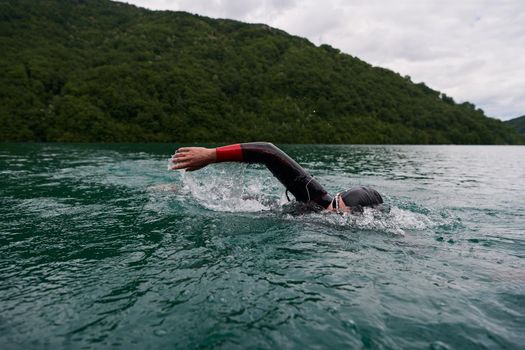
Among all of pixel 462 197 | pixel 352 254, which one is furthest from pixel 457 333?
pixel 462 197

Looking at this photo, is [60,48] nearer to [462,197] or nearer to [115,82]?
[115,82]

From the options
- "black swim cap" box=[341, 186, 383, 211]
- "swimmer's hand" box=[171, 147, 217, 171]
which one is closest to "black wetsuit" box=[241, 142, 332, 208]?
"black swim cap" box=[341, 186, 383, 211]

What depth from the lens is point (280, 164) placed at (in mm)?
6566

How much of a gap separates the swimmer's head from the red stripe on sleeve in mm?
2164

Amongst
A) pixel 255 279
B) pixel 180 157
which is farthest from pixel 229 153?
pixel 255 279

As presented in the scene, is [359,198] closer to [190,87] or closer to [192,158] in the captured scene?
[192,158]

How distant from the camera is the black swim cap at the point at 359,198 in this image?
6.68 m

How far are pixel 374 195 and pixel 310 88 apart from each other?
127 meters

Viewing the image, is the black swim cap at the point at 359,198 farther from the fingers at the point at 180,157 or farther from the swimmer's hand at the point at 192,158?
the fingers at the point at 180,157

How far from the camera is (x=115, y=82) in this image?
317 ft

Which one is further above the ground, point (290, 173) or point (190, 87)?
point (190, 87)

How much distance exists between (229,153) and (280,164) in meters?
1.09

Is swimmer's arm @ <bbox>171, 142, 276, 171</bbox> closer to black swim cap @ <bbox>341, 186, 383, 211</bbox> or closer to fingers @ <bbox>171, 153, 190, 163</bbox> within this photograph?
fingers @ <bbox>171, 153, 190, 163</bbox>

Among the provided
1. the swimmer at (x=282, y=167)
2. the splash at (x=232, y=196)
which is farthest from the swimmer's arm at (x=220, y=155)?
the splash at (x=232, y=196)
